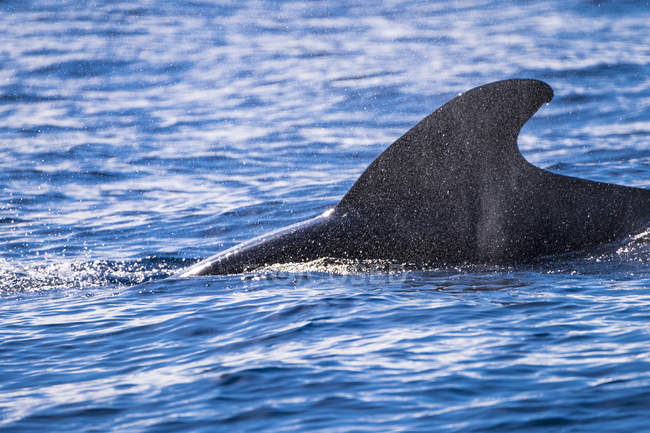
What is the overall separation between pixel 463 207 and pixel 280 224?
5928 millimetres

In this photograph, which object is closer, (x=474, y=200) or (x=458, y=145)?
(x=458, y=145)

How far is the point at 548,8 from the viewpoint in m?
36.1

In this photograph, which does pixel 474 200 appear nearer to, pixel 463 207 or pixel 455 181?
pixel 463 207

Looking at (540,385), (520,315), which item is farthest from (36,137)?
(540,385)

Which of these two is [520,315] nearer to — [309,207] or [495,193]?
[495,193]

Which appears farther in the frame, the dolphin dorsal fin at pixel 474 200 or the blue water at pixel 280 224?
the dolphin dorsal fin at pixel 474 200

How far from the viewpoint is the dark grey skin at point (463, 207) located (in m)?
9.30

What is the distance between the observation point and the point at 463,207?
9.59 m

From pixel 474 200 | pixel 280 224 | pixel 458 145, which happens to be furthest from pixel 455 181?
pixel 280 224

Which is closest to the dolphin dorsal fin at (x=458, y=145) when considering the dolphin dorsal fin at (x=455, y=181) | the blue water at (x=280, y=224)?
the dolphin dorsal fin at (x=455, y=181)

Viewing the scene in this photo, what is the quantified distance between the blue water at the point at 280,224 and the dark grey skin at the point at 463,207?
0.81 feet

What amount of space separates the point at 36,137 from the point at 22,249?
34.2 ft

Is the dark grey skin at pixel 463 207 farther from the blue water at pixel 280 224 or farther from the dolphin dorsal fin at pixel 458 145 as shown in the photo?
the blue water at pixel 280 224

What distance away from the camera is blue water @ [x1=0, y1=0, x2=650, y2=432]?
237 inches
